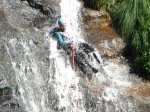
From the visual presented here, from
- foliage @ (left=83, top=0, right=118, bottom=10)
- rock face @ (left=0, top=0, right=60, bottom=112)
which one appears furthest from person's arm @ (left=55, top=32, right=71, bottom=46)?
foliage @ (left=83, top=0, right=118, bottom=10)

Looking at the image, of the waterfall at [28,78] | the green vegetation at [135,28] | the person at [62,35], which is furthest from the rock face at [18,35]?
the green vegetation at [135,28]

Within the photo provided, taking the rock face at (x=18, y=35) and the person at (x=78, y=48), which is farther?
the person at (x=78, y=48)

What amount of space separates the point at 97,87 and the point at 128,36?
6.62 ft

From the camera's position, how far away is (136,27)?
1064 cm

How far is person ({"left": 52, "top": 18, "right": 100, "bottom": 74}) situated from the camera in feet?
31.4

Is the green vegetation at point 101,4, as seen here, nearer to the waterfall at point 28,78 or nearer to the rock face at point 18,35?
the rock face at point 18,35

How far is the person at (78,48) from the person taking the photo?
9562 millimetres

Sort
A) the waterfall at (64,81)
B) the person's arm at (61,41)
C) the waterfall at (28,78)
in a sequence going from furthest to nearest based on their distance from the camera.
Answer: the person's arm at (61,41)
the waterfall at (64,81)
the waterfall at (28,78)

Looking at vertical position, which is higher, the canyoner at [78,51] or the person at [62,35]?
the person at [62,35]

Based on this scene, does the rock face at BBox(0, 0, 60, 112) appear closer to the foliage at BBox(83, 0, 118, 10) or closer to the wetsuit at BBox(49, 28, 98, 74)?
the wetsuit at BBox(49, 28, 98, 74)

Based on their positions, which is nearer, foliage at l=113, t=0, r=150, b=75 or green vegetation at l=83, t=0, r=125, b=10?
foliage at l=113, t=0, r=150, b=75

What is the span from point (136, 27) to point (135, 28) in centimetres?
3

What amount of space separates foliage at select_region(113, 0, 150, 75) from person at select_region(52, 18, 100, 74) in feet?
3.71

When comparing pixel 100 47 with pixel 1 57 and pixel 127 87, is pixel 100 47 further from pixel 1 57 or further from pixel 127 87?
pixel 1 57
